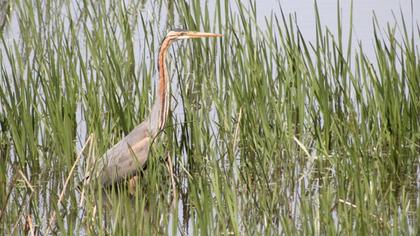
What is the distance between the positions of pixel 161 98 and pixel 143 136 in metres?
0.25

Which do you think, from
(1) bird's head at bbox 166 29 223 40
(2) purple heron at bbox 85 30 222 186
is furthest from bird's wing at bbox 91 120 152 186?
(1) bird's head at bbox 166 29 223 40

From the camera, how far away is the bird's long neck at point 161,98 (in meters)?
6.07

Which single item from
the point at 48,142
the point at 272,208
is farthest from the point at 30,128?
the point at 272,208

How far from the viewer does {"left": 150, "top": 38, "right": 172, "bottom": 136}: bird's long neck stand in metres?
6.07

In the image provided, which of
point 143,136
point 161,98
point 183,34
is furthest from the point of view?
point 183,34

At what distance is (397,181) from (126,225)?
6.23ft

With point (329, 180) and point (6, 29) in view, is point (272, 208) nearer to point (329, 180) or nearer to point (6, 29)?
point (329, 180)

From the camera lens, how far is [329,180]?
19.0ft

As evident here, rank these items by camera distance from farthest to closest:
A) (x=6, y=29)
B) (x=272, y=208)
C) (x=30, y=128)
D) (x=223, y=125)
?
(x=6, y=29) < (x=223, y=125) < (x=30, y=128) < (x=272, y=208)

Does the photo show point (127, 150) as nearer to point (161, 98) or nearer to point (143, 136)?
point (143, 136)

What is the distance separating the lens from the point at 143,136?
606 cm

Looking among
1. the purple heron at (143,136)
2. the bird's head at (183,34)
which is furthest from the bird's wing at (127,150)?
the bird's head at (183,34)

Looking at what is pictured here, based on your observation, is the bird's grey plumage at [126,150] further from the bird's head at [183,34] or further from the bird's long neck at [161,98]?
the bird's head at [183,34]

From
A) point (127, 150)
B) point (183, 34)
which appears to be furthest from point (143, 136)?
point (183, 34)
